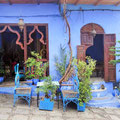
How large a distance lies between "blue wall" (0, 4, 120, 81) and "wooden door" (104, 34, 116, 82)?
23cm

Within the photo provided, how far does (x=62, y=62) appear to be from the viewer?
277 inches

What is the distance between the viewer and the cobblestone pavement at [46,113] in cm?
462

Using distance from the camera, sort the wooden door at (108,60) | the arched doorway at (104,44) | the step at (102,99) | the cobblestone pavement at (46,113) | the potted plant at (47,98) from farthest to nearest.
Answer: the wooden door at (108,60)
the arched doorway at (104,44)
the step at (102,99)
the potted plant at (47,98)
the cobblestone pavement at (46,113)

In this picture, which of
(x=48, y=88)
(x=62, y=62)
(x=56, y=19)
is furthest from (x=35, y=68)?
(x=56, y=19)

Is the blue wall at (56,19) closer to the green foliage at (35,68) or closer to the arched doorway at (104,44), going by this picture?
the arched doorway at (104,44)

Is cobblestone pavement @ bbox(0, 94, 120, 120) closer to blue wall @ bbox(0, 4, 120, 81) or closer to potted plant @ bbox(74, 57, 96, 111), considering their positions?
potted plant @ bbox(74, 57, 96, 111)

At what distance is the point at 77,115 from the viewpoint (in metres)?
4.94

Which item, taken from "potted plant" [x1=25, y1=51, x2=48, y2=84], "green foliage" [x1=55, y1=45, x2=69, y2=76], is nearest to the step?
"green foliage" [x1=55, y1=45, x2=69, y2=76]

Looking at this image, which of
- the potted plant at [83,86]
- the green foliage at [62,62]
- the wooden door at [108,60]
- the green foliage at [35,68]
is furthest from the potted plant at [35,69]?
the wooden door at [108,60]

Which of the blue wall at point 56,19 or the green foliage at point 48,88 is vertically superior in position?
the blue wall at point 56,19

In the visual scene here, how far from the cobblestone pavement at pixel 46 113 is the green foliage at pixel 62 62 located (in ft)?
6.01

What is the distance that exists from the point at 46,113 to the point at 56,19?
3.90 m

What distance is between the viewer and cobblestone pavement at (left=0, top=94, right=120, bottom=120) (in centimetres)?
462

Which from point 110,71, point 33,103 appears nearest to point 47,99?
point 33,103
